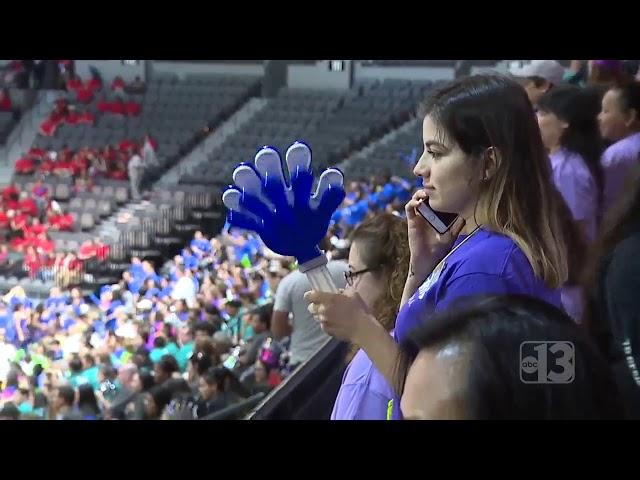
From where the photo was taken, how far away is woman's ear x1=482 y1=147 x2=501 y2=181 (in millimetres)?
1389

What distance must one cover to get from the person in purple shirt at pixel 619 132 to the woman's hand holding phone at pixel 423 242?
2.35 feet

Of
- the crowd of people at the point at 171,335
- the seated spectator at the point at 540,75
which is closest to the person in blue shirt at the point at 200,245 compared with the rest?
the crowd of people at the point at 171,335

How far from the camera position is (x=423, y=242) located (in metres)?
1.46

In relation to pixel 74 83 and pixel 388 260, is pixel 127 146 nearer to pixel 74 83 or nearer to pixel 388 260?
pixel 74 83

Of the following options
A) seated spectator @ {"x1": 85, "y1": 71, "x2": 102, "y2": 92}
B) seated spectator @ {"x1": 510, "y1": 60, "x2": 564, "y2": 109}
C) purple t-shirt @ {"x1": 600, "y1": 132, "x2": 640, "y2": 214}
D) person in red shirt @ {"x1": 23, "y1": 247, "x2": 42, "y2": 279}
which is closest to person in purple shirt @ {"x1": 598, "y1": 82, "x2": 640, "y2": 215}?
purple t-shirt @ {"x1": 600, "y1": 132, "x2": 640, "y2": 214}

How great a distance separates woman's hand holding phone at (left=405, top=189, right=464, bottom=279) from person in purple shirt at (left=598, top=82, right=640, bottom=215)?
28.1 inches

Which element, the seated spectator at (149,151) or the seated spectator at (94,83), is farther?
the seated spectator at (149,151)

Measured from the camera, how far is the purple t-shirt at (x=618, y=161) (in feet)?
6.75

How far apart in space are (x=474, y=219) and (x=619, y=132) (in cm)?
88

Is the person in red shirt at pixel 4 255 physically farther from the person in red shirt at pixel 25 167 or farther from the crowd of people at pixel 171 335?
the person in red shirt at pixel 25 167

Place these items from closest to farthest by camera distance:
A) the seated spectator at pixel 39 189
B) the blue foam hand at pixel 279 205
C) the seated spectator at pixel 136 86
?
1. the blue foam hand at pixel 279 205
2. the seated spectator at pixel 136 86
3. the seated spectator at pixel 39 189
